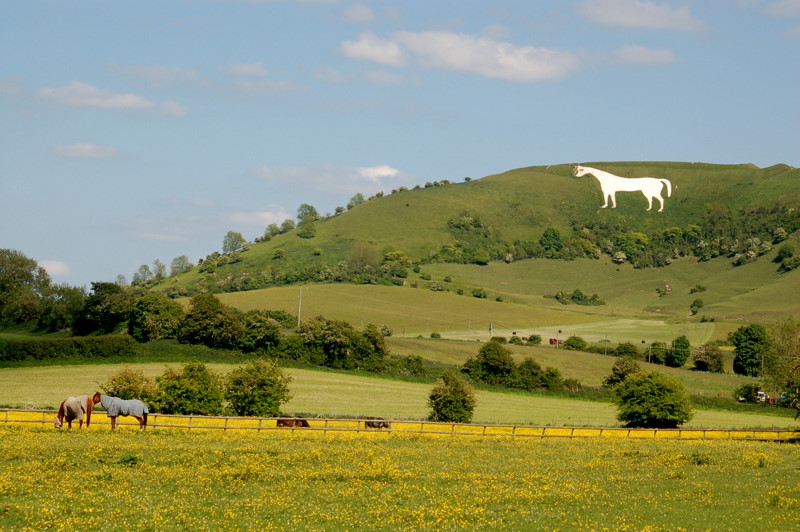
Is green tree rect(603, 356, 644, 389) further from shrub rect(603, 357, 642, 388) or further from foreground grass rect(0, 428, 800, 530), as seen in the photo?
foreground grass rect(0, 428, 800, 530)

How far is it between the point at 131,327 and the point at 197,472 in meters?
71.3

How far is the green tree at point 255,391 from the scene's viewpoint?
2164 inches

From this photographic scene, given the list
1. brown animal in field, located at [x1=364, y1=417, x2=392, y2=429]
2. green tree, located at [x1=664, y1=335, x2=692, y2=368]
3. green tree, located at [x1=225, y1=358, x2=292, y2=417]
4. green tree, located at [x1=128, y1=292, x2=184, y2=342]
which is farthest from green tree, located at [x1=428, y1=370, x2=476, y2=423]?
green tree, located at [x1=664, y1=335, x2=692, y2=368]

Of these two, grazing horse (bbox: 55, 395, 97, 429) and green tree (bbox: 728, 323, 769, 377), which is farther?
green tree (bbox: 728, 323, 769, 377)

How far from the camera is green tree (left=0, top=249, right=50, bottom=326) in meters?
125

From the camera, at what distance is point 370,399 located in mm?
75875

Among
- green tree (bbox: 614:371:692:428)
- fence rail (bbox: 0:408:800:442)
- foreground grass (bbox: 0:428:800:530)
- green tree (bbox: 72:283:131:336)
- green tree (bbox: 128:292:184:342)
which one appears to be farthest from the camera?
green tree (bbox: 72:283:131:336)

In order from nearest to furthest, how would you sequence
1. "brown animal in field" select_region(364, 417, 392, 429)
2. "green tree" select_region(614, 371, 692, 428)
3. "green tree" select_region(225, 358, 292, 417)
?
"brown animal in field" select_region(364, 417, 392, 429), "green tree" select_region(225, 358, 292, 417), "green tree" select_region(614, 371, 692, 428)

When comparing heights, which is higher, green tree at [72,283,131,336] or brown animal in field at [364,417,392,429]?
green tree at [72,283,131,336]

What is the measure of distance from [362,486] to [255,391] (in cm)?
2782

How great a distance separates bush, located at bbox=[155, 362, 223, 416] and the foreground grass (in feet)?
40.8

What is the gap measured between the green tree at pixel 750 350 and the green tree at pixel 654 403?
58175 millimetres

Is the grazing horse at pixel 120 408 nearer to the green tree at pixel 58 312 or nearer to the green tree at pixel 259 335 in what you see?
the green tree at pixel 259 335

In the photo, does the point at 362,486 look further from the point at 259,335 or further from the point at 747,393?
the point at 747,393
